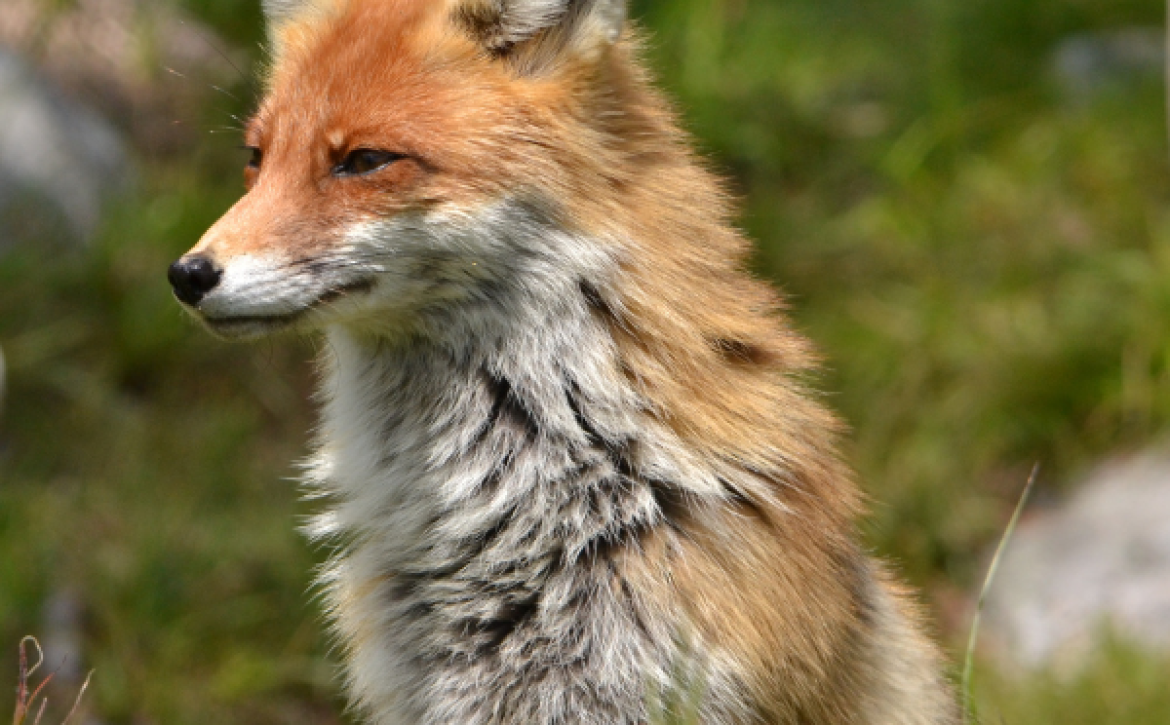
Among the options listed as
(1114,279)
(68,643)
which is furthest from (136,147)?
(1114,279)

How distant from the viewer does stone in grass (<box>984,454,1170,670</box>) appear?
7.41 meters

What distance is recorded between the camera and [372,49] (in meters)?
3.64

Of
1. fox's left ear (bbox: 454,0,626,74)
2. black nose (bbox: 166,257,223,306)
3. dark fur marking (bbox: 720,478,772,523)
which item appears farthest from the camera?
fox's left ear (bbox: 454,0,626,74)

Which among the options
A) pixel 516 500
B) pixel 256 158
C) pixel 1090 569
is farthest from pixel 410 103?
pixel 1090 569

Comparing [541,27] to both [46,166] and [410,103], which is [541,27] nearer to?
[410,103]

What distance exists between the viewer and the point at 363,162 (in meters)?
3.51

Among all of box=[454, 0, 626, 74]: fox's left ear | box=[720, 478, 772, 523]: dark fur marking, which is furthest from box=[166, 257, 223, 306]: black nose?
box=[720, 478, 772, 523]: dark fur marking

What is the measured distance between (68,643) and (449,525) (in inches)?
140

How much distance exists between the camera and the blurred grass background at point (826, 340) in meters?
6.66

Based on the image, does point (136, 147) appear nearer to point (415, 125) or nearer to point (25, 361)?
point (25, 361)

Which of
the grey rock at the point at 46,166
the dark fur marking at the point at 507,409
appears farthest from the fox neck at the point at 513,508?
the grey rock at the point at 46,166

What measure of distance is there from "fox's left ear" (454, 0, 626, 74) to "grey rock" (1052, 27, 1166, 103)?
6639 millimetres

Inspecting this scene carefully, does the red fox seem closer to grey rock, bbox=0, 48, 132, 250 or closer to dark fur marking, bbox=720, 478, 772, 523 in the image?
dark fur marking, bbox=720, 478, 772, 523

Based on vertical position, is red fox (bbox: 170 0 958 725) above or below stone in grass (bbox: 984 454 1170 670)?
above
